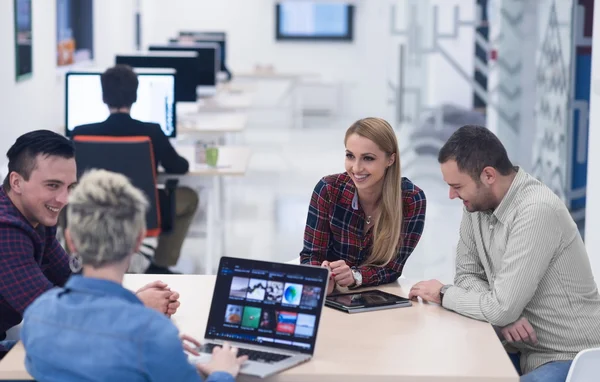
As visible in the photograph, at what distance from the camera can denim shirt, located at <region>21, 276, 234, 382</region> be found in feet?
6.06

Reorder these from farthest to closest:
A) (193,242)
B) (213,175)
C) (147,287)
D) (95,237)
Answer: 1. (193,242)
2. (213,175)
3. (147,287)
4. (95,237)

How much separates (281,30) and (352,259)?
39.2 feet

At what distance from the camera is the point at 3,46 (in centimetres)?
618

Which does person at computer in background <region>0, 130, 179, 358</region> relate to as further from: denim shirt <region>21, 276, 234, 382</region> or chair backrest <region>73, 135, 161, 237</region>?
chair backrest <region>73, 135, 161, 237</region>

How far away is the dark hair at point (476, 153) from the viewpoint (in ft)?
8.87

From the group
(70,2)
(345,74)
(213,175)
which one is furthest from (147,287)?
(345,74)

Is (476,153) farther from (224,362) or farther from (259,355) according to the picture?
(224,362)

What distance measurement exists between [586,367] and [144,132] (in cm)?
312

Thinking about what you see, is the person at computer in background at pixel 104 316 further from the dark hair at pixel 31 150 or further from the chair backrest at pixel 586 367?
the chair backrest at pixel 586 367

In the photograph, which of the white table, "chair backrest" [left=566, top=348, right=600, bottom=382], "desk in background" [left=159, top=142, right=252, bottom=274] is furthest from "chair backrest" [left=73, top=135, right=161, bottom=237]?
the white table

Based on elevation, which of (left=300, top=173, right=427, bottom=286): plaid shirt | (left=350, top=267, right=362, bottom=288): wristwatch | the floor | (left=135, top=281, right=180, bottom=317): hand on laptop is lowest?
the floor

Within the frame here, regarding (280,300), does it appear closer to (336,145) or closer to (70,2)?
(70,2)

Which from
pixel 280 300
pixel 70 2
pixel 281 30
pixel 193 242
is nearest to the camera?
pixel 280 300

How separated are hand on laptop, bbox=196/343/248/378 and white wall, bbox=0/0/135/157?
4.31m
